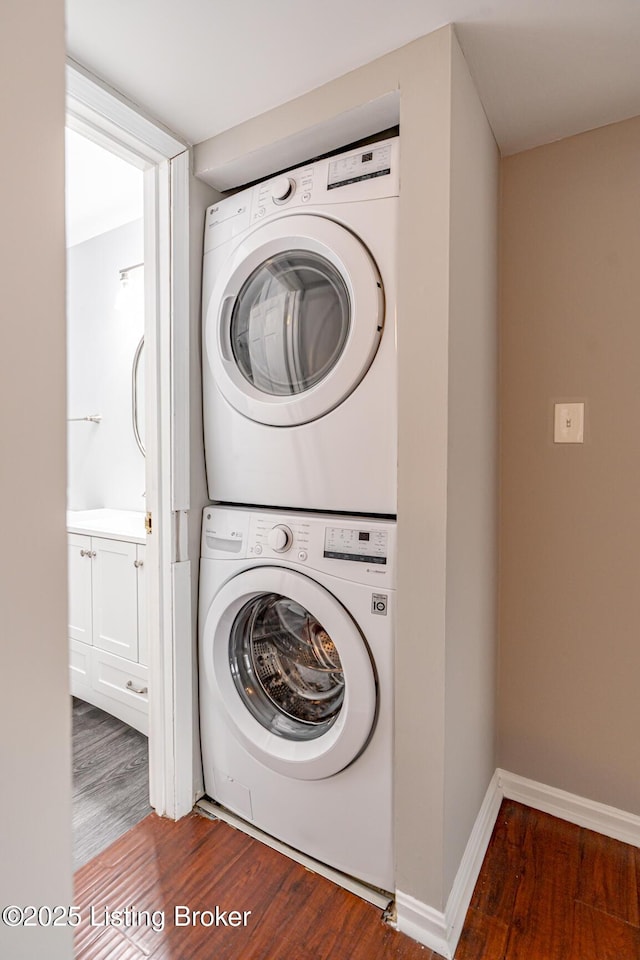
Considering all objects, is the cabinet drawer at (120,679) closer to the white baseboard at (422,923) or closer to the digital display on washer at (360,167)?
the white baseboard at (422,923)

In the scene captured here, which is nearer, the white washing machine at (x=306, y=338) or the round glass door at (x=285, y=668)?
the white washing machine at (x=306, y=338)

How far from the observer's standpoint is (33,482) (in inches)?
19.8

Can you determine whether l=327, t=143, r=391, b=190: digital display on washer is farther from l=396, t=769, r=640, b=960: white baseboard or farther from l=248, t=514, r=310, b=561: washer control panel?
l=396, t=769, r=640, b=960: white baseboard

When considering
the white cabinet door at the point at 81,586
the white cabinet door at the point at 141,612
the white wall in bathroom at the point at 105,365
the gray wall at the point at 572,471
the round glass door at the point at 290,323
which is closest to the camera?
the round glass door at the point at 290,323

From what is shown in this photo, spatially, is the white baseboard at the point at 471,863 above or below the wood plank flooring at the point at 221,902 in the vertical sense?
above

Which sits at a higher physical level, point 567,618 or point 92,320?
point 92,320

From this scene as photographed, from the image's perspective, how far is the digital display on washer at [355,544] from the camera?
4.32 ft

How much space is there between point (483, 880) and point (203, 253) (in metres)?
2.06

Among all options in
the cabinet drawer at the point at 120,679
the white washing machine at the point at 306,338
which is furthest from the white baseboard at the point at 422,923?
the cabinet drawer at the point at 120,679

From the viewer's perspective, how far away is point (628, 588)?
1.59m

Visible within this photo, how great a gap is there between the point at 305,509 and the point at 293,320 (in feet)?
1.83

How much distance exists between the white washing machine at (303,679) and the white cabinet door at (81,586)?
34.6 inches

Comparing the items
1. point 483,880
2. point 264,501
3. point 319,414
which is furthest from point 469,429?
point 483,880

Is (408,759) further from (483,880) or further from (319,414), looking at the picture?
(319,414)
